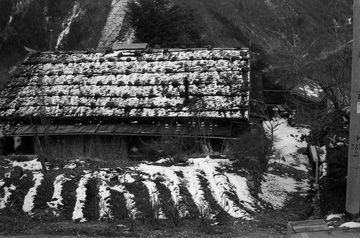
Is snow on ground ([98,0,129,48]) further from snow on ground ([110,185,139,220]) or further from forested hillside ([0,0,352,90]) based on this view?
snow on ground ([110,185,139,220])

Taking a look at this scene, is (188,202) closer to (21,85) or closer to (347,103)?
(347,103)

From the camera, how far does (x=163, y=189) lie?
8430 mm

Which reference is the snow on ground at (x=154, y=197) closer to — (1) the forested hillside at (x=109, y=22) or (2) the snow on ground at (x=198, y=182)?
(2) the snow on ground at (x=198, y=182)

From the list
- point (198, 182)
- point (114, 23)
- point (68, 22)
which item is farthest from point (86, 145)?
point (68, 22)

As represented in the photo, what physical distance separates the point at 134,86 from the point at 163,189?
621 centimetres

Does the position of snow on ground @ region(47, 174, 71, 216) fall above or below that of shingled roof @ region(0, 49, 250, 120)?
below

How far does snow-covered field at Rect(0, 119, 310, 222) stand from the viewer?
7.74 metres

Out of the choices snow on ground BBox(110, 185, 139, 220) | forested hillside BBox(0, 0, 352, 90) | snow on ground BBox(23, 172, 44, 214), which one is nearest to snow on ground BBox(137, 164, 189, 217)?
snow on ground BBox(110, 185, 139, 220)

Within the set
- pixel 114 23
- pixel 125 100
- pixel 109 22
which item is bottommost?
pixel 125 100

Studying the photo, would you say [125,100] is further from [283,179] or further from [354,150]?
[354,150]

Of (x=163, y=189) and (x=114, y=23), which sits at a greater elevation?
(x=114, y=23)

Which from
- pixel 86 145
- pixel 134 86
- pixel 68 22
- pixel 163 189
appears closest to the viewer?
pixel 163 189

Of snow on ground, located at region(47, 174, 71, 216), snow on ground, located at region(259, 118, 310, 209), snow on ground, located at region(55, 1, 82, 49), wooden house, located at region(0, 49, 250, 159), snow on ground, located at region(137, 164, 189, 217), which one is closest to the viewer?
snow on ground, located at region(137, 164, 189, 217)

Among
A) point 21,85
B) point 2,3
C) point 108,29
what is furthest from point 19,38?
point 21,85
